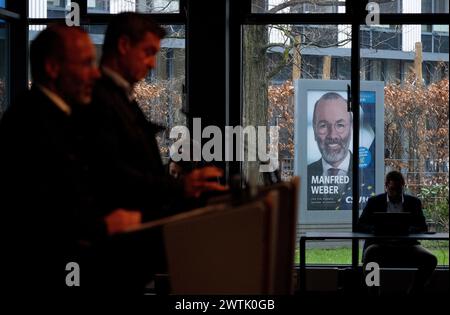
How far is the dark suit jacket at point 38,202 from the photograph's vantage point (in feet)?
8.13

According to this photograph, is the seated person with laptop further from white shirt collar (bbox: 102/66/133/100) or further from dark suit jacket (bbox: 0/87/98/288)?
dark suit jacket (bbox: 0/87/98/288)

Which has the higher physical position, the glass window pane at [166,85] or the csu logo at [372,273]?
the glass window pane at [166,85]

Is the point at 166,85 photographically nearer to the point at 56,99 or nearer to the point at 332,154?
the point at 332,154

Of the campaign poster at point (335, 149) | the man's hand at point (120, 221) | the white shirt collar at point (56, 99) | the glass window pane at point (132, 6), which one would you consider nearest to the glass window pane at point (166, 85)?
the glass window pane at point (132, 6)

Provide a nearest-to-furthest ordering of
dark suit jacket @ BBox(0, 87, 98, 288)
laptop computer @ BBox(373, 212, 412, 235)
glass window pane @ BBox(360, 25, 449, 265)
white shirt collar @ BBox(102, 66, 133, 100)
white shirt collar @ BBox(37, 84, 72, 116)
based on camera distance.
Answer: dark suit jacket @ BBox(0, 87, 98, 288) → white shirt collar @ BBox(37, 84, 72, 116) → white shirt collar @ BBox(102, 66, 133, 100) → laptop computer @ BBox(373, 212, 412, 235) → glass window pane @ BBox(360, 25, 449, 265)

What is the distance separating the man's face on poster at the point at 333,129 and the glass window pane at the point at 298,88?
0.01 meters

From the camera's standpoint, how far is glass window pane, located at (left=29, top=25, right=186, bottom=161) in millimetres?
7582

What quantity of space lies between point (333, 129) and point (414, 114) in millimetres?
644

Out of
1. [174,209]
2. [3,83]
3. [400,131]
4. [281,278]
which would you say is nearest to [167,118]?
[3,83]

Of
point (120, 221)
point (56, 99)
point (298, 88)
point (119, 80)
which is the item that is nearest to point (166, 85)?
point (298, 88)

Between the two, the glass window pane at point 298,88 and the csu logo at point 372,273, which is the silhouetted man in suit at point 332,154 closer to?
the glass window pane at point 298,88

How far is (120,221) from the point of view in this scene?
2516 mm

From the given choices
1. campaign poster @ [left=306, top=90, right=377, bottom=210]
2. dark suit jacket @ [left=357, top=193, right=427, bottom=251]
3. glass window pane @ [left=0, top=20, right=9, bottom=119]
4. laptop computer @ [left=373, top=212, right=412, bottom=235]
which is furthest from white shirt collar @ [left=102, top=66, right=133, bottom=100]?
glass window pane @ [left=0, top=20, right=9, bottom=119]

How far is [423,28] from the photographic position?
7.42 metres
